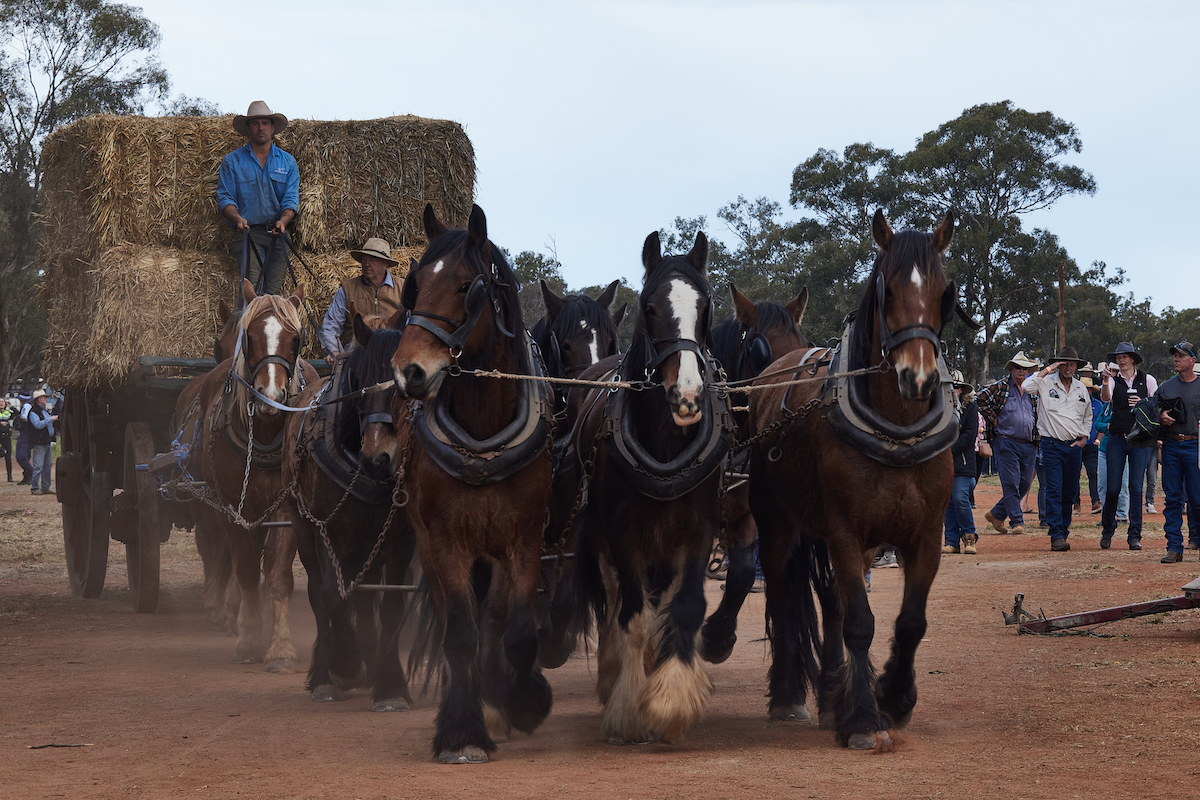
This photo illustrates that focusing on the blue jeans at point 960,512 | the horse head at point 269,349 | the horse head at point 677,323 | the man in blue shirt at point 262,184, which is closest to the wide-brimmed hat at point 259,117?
the man in blue shirt at point 262,184

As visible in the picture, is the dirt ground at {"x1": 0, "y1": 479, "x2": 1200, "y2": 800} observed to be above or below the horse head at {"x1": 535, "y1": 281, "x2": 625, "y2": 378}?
below

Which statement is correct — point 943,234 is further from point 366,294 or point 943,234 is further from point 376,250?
point 366,294

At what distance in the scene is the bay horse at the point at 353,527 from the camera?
6.81 meters

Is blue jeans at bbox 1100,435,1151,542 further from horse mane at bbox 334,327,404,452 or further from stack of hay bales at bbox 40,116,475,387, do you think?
horse mane at bbox 334,327,404,452

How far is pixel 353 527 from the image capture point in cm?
705

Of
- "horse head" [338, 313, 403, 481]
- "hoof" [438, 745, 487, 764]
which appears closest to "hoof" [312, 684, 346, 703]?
"horse head" [338, 313, 403, 481]

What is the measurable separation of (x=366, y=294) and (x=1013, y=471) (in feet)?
31.6

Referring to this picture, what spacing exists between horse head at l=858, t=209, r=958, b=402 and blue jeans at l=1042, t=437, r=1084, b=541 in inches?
369

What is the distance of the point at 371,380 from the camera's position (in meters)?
6.84

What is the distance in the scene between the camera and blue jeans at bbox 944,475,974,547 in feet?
48.0

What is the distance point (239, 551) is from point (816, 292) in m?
34.1

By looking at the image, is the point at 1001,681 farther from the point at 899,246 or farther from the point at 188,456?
the point at 188,456

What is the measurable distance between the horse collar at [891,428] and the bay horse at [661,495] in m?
0.57

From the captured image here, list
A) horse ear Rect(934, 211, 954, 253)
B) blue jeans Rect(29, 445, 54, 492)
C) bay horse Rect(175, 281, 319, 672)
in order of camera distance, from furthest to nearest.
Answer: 1. blue jeans Rect(29, 445, 54, 492)
2. bay horse Rect(175, 281, 319, 672)
3. horse ear Rect(934, 211, 954, 253)
